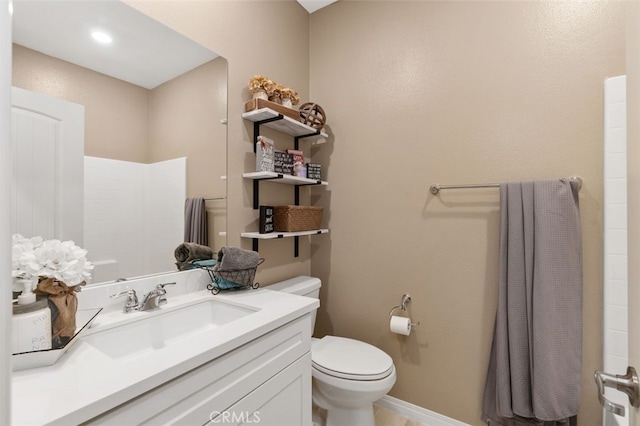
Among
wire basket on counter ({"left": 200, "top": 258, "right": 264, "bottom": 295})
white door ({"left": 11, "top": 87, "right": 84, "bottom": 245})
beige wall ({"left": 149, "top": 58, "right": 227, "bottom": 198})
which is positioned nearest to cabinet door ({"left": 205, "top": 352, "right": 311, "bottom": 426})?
wire basket on counter ({"left": 200, "top": 258, "right": 264, "bottom": 295})

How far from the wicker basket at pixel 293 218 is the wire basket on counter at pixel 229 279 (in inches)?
15.3

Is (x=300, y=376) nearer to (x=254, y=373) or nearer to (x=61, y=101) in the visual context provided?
(x=254, y=373)

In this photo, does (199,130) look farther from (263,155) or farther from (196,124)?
(263,155)

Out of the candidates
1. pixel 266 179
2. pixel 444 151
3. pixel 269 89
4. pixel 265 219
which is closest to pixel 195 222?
pixel 265 219

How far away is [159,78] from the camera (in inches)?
50.6

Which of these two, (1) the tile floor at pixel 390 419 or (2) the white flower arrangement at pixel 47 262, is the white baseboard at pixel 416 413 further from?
(2) the white flower arrangement at pixel 47 262

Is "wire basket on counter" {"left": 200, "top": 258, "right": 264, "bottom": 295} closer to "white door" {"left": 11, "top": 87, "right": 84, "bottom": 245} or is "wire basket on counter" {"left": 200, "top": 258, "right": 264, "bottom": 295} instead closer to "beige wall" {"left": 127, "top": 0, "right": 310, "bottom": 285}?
"beige wall" {"left": 127, "top": 0, "right": 310, "bottom": 285}

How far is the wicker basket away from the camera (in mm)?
1714

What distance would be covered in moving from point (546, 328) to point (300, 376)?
1.13 metres

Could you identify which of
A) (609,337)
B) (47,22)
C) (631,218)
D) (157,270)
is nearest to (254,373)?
(157,270)

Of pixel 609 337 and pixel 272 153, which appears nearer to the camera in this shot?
pixel 609 337

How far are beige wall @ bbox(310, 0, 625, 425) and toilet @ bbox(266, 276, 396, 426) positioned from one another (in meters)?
0.34

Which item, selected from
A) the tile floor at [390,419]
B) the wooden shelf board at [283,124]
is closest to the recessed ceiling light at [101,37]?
the wooden shelf board at [283,124]

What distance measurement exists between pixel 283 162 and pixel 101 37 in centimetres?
96
